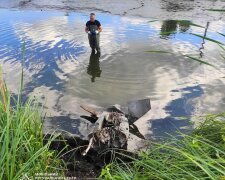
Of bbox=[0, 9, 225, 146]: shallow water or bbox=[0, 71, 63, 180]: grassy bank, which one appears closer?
bbox=[0, 71, 63, 180]: grassy bank

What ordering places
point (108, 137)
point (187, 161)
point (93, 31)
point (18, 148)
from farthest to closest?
point (93, 31), point (108, 137), point (18, 148), point (187, 161)

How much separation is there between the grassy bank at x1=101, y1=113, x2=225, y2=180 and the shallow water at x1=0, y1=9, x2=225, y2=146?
113 inches

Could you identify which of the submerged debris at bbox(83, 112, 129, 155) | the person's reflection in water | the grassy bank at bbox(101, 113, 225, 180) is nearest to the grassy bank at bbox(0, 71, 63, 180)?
the grassy bank at bbox(101, 113, 225, 180)

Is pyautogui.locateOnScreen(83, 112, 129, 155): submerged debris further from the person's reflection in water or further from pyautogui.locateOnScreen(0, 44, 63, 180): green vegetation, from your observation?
the person's reflection in water

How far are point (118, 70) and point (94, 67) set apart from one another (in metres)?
0.84

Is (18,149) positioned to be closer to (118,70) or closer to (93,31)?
(118,70)

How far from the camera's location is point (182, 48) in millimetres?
12117

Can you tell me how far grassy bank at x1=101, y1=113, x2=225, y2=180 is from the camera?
2379mm

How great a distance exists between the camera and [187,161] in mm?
2629

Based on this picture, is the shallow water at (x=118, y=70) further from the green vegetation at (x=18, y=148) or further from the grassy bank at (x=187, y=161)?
the green vegetation at (x=18, y=148)

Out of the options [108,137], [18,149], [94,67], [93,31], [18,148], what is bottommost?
[94,67]

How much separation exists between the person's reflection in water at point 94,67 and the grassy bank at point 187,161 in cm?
667

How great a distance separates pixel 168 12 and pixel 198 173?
15.3 meters

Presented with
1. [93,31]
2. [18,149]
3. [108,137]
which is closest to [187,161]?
[18,149]
